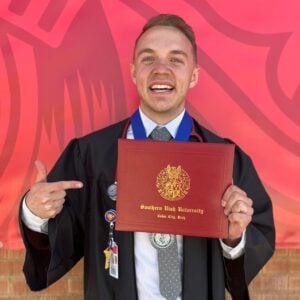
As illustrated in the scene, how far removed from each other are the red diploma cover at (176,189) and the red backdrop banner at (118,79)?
61cm

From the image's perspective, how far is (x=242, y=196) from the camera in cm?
121

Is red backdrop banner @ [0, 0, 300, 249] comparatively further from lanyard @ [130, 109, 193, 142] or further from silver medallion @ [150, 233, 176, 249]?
silver medallion @ [150, 233, 176, 249]

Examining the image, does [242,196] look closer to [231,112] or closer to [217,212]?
[217,212]

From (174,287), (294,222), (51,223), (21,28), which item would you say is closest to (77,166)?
(51,223)

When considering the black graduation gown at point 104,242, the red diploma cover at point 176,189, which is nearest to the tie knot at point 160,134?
the black graduation gown at point 104,242

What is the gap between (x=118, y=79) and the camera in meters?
1.81

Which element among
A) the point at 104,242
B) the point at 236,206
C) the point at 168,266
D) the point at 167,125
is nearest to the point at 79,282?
the point at 104,242

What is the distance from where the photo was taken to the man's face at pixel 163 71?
142 centimetres

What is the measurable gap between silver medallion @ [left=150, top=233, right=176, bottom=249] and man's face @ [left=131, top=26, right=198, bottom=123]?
0.35 meters

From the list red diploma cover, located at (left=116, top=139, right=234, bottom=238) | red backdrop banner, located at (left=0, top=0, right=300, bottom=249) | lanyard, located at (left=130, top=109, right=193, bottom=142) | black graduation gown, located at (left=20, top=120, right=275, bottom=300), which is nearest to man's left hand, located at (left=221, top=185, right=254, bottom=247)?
red diploma cover, located at (left=116, top=139, right=234, bottom=238)

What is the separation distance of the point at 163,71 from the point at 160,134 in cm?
19

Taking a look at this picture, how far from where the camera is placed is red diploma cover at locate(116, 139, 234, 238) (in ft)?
4.00

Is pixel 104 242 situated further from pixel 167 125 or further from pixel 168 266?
pixel 167 125

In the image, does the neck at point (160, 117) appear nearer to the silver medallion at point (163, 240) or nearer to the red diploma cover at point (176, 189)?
the red diploma cover at point (176, 189)
